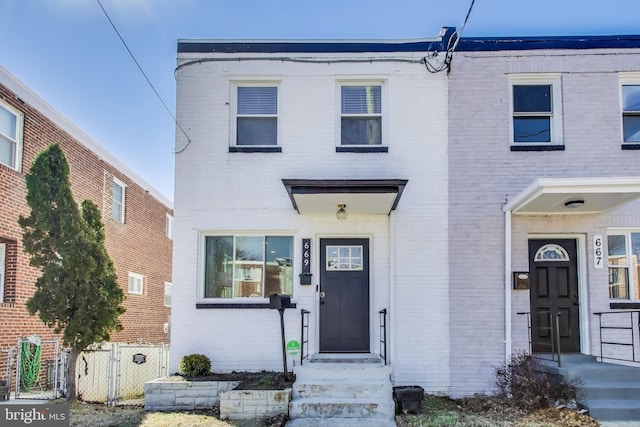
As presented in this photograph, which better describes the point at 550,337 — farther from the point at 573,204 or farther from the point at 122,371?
the point at 122,371

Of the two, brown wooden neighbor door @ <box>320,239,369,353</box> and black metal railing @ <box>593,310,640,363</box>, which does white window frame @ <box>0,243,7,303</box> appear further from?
black metal railing @ <box>593,310,640,363</box>

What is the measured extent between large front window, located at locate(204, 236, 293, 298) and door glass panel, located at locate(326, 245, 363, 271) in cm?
71

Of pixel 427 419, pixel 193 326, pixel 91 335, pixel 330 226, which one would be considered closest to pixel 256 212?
pixel 330 226

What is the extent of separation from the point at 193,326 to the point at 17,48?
19.8 ft

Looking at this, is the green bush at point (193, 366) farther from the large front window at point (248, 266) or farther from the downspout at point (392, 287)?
the downspout at point (392, 287)

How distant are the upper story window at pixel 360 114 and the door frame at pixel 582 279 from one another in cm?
330

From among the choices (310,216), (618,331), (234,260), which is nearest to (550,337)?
(618,331)

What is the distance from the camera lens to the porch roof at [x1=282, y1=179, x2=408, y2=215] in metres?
8.70

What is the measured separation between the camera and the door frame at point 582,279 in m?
9.93

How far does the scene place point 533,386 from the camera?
27.6 feet

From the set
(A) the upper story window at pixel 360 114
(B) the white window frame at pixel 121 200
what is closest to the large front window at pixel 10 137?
(B) the white window frame at pixel 121 200

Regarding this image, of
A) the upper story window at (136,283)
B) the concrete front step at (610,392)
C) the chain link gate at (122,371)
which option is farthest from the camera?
the upper story window at (136,283)

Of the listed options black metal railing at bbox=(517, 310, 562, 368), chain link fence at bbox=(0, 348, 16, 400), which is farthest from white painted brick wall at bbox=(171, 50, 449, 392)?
chain link fence at bbox=(0, 348, 16, 400)

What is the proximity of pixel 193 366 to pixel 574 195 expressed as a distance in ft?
21.5
